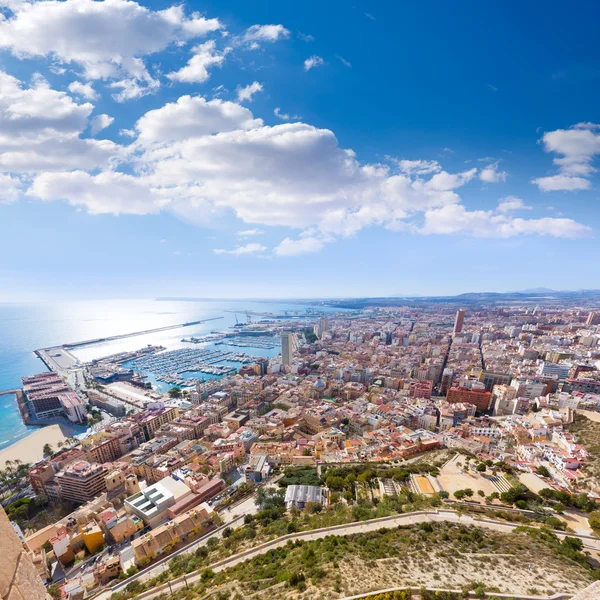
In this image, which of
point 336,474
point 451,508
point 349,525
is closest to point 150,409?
point 336,474

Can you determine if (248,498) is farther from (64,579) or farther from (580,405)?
(580,405)

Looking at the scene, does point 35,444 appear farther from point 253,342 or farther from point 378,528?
point 253,342

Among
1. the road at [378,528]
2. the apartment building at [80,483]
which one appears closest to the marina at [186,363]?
the apartment building at [80,483]

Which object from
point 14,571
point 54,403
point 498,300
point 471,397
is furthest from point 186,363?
point 498,300

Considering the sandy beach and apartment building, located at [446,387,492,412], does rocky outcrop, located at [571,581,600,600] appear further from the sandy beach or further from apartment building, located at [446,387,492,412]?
the sandy beach

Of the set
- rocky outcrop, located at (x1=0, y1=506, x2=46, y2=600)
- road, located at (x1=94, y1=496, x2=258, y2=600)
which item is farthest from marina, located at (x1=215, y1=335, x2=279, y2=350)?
rocky outcrop, located at (x1=0, y1=506, x2=46, y2=600)

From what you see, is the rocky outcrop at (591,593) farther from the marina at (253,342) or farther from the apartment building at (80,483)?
the marina at (253,342)
